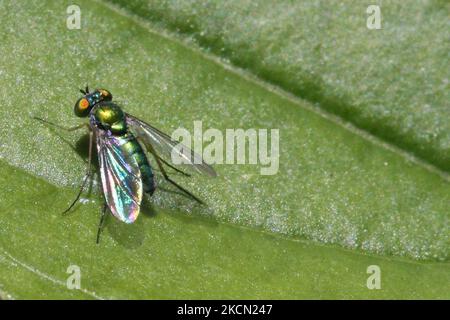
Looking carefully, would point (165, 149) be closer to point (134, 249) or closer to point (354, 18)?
point (134, 249)

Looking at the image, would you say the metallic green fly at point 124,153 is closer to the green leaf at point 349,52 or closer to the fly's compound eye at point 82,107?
the fly's compound eye at point 82,107

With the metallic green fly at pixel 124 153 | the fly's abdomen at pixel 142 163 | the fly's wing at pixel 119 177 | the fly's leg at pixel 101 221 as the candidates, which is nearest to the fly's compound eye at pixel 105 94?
the metallic green fly at pixel 124 153

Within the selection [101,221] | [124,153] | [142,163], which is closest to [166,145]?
[142,163]

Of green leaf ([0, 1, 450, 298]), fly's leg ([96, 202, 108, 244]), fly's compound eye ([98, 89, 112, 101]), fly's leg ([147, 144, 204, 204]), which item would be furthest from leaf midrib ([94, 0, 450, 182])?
fly's leg ([96, 202, 108, 244])

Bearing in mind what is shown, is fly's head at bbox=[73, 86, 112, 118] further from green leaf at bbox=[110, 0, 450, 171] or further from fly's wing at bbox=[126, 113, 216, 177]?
green leaf at bbox=[110, 0, 450, 171]

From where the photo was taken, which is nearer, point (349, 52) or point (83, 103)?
point (83, 103)

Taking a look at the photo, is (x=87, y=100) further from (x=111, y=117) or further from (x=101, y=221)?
(x=101, y=221)
